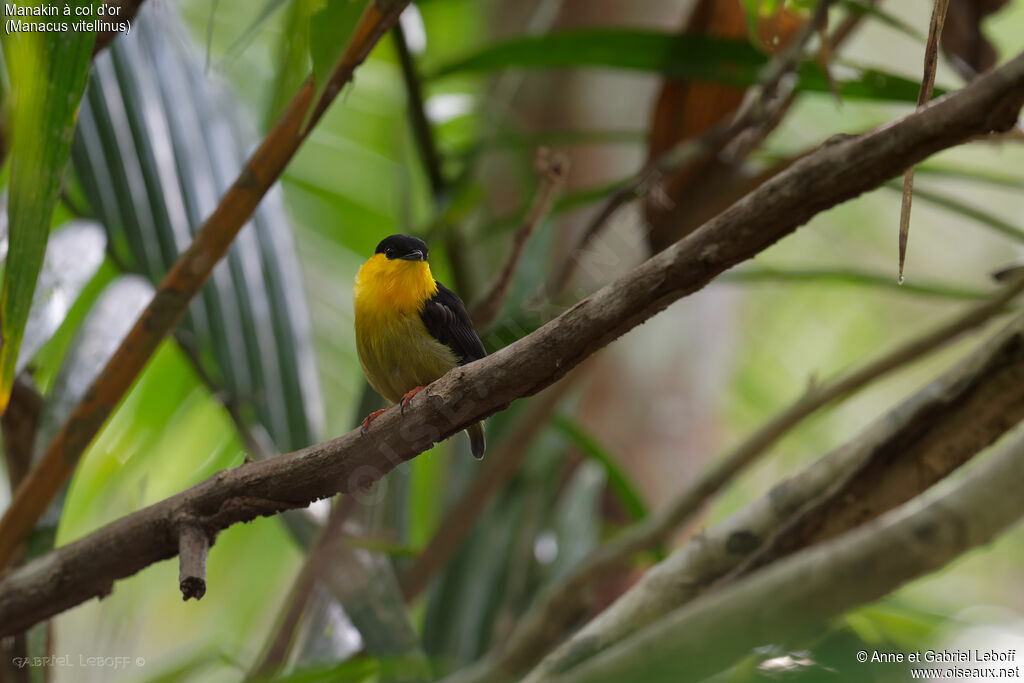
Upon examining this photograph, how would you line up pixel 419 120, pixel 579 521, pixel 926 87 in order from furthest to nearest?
pixel 579 521
pixel 419 120
pixel 926 87

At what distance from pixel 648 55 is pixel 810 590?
7.03ft

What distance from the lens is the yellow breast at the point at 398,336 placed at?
7.93 ft

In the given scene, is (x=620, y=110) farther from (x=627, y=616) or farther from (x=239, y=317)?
(x=627, y=616)

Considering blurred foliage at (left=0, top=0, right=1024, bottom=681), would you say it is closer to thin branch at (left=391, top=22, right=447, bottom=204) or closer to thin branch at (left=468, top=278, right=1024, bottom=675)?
thin branch at (left=391, top=22, right=447, bottom=204)

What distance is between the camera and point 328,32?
1360 millimetres

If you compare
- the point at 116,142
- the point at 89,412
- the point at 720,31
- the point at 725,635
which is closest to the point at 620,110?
the point at 720,31

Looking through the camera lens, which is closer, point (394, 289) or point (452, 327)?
point (452, 327)

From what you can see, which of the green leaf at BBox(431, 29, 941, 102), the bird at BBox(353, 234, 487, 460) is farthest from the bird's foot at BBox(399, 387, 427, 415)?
the green leaf at BBox(431, 29, 941, 102)

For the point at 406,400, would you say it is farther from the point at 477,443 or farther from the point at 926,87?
the point at 926,87

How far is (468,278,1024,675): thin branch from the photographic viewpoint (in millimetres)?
2162

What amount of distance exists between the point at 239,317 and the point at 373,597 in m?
1.01

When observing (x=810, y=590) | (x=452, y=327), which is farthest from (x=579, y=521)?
(x=810, y=590)

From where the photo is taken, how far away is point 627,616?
65.2 inches

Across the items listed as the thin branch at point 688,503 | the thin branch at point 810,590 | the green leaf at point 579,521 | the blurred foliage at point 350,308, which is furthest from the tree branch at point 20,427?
the thin branch at point 810,590
